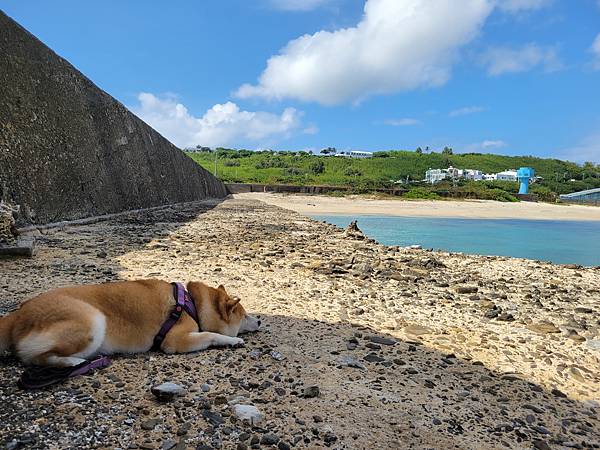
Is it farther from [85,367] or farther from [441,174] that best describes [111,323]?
[441,174]

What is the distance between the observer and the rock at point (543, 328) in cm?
415

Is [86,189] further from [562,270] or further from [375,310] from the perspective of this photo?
[562,270]

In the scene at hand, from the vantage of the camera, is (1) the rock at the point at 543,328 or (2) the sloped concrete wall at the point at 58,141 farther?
(2) the sloped concrete wall at the point at 58,141

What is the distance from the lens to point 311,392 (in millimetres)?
2537

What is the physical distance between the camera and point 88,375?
8.13 ft

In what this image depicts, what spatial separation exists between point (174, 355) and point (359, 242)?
7.65 metres

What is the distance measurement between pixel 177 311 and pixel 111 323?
43 centimetres

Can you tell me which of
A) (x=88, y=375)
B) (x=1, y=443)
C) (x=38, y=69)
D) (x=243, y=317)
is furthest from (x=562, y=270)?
(x=38, y=69)

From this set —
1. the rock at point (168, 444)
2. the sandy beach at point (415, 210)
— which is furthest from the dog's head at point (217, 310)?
the sandy beach at point (415, 210)

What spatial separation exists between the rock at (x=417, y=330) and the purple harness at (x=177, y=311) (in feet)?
6.37

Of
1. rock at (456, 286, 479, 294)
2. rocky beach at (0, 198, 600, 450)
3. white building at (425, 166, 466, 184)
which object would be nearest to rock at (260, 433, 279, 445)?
rocky beach at (0, 198, 600, 450)

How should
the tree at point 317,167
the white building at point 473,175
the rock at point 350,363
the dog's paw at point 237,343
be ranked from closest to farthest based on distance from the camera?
the rock at point 350,363 < the dog's paw at point 237,343 < the tree at point 317,167 < the white building at point 473,175

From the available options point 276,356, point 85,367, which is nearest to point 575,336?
point 276,356

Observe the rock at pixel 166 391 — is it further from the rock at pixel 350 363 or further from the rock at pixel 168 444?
the rock at pixel 350 363
